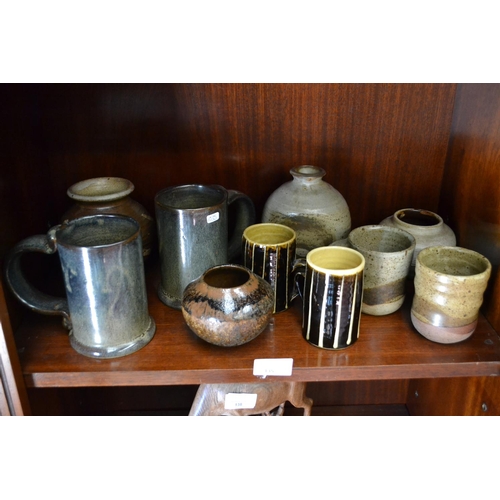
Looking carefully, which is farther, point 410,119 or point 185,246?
point 410,119

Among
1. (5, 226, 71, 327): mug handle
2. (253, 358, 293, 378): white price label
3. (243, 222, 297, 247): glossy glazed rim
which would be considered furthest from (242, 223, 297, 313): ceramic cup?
(5, 226, 71, 327): mug handle

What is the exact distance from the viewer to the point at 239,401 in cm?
76

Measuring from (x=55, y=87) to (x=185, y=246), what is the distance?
33cm

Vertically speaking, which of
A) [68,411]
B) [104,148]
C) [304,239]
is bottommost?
[68,411]

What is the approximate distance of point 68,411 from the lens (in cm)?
90

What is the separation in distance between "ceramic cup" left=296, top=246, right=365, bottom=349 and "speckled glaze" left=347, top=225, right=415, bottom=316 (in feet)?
0.12

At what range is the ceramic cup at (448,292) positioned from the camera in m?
0.64

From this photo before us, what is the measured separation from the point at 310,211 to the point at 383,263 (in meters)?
0.14

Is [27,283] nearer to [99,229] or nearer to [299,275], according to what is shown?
[99,229]

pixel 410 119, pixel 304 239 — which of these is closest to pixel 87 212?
pixel 304 239

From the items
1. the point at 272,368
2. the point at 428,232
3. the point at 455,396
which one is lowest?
the point at 455,396

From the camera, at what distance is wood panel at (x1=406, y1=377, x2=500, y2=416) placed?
0.71 metres

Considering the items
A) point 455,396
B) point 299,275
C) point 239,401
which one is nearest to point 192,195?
point 299,275

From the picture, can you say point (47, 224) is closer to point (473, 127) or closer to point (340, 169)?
point (340, 169)
